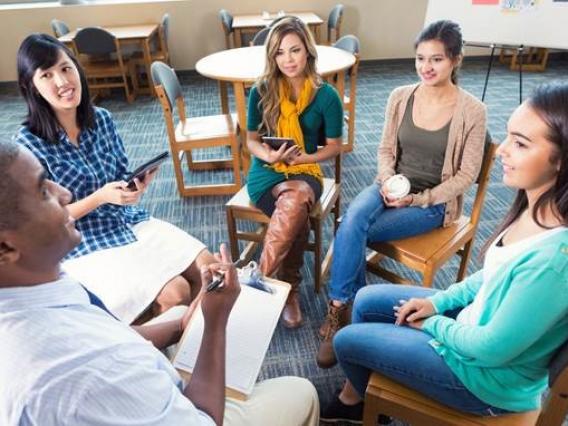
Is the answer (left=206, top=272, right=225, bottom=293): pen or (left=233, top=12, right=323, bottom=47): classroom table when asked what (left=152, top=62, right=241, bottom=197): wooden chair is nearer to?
(left=206, top=272, right=225, bottom=293): pen

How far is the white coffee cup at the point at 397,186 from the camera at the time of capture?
172 cm

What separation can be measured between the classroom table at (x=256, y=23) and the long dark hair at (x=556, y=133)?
4.36 meters

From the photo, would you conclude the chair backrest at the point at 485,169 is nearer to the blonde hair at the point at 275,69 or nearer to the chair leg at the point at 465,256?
the chair leg at the point at 465,256

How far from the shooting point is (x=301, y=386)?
1.09 metres

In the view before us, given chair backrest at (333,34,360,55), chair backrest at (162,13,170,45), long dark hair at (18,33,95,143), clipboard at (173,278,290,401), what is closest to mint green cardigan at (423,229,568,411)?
clipboard at (173,278,290,401)

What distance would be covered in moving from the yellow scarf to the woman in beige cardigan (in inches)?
14.3

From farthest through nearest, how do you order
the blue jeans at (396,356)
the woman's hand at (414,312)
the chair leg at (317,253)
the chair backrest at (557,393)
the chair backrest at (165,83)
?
the chair backrest at (165,83) < the chair leg at (317,253) < the woman's hand at (414,312) < the blue jeans at (396,356) < the chair backrest at (557,393)

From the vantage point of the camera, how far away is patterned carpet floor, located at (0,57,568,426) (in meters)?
1.82

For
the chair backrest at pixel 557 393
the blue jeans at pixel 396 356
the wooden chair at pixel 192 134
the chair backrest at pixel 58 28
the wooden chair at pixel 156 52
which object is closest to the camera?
the chair backrest at pixel 557 393

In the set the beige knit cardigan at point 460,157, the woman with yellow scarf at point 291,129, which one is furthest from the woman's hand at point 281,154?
the beige knit cardigan at point 460,157

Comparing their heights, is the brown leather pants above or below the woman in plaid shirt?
below

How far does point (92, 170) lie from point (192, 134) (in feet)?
4.62

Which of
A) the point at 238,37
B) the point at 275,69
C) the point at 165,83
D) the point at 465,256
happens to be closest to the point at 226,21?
the point at 238,37

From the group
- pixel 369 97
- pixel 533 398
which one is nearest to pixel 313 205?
pixel 533 398
